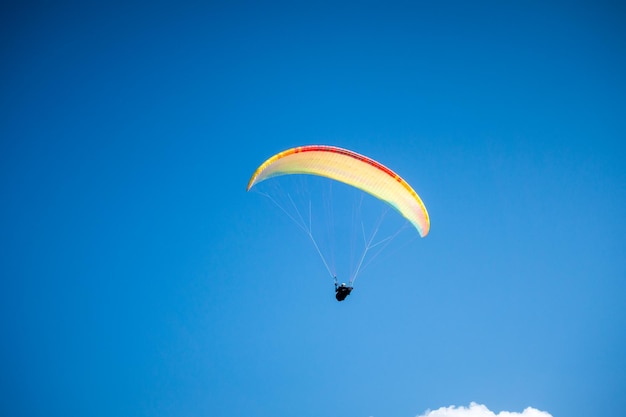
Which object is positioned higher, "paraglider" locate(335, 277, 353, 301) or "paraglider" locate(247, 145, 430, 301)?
"paraglider" locate(247, 145, 430, 301)

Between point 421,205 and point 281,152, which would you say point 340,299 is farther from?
point 281,152

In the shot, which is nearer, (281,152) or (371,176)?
(281,152)

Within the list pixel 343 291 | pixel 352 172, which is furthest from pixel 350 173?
pixel 343 291

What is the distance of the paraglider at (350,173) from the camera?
19.0 metres

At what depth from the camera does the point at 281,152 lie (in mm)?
18531

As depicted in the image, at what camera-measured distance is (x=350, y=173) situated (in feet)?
66.8

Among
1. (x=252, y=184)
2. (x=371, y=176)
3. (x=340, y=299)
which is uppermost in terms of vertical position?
(x=371, y=176)

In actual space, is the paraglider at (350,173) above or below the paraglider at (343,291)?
above

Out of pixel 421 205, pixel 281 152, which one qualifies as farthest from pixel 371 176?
pixel 281 152

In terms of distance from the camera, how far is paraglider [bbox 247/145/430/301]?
1900cm

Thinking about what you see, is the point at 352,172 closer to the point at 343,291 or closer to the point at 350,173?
the point at 350,173

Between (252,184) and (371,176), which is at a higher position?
(371,176)

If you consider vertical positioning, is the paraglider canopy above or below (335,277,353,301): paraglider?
→ above

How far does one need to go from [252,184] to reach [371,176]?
4.39 meters
